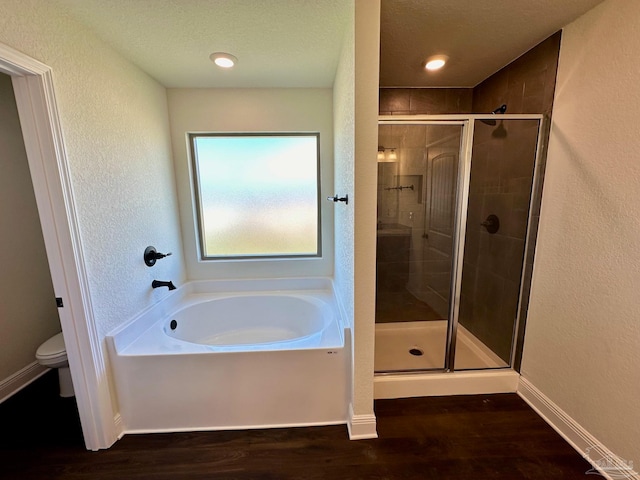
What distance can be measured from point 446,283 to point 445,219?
1.98 ft

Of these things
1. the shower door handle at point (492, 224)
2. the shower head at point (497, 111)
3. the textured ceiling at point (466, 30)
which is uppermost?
the textured ceiling at point (466, 30)

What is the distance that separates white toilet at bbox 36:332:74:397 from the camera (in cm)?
158

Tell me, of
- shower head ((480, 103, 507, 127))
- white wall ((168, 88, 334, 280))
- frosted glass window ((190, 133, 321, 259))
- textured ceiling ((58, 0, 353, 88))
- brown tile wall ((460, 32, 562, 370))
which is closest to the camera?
textured ceiling ((58, 0, 353, 88))

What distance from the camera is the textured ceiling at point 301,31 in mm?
1216

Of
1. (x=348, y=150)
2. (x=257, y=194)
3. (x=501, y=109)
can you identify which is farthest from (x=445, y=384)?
(x=257, y=194)

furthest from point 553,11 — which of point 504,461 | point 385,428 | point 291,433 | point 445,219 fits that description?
point 291,433

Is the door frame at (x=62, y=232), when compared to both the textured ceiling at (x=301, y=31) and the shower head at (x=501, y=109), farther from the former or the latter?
the shower head at (x=501, y=109)

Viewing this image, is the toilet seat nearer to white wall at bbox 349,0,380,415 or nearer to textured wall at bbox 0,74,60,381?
textured wall at bbox 0,74,60,381

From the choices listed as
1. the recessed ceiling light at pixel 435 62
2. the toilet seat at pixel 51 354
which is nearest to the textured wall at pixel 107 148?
the toilet seat at pixel 51 354

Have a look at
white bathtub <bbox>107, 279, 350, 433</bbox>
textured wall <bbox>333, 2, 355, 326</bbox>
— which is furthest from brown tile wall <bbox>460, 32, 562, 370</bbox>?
white bathtub <bbox>107, 279, 350, 433</bbox>

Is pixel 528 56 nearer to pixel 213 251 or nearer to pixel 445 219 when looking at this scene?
pixel 445 219

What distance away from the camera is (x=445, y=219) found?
2.29 metres

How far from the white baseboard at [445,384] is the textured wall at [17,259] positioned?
266cm

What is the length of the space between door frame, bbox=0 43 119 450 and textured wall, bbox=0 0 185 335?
5cm
